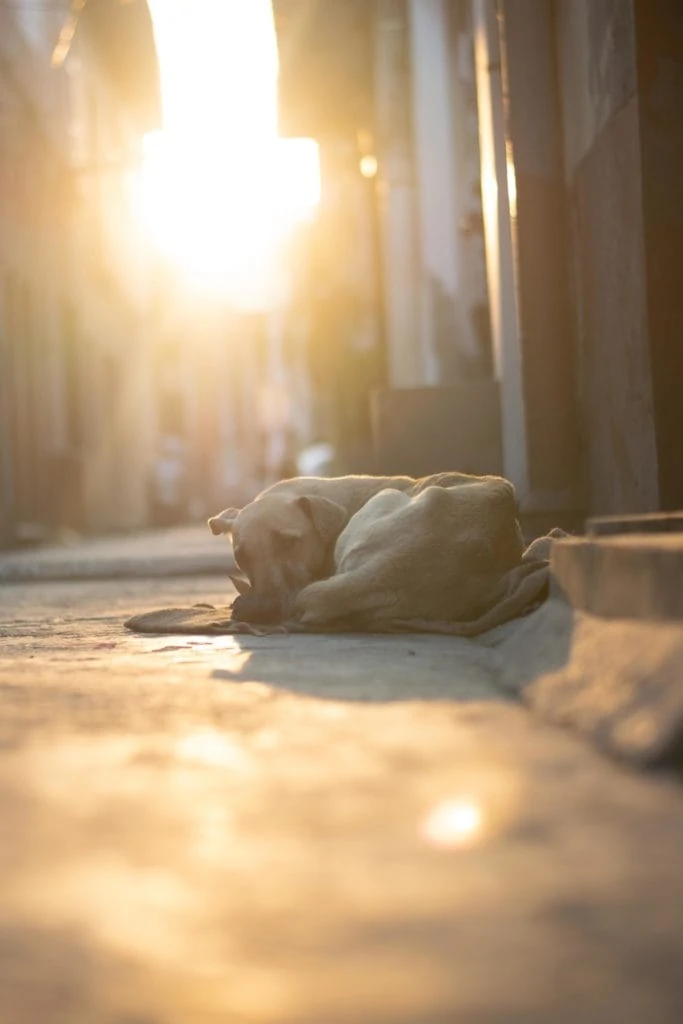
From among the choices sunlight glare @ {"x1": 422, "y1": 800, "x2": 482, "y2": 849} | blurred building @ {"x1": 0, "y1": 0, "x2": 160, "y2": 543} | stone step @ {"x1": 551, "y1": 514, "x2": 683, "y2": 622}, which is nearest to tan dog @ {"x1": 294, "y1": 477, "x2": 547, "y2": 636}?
stone step @ {"x1": 551, "y1": 514, "x2": 683, "y2": 622}

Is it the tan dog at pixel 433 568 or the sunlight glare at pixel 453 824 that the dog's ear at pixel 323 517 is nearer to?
the tan dog at pixel 433 568

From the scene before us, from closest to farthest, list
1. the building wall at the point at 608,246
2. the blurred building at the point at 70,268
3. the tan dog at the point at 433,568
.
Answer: the tan dog at the point at 433,568 → the building wall at the point at 608,246 → the blurred building at the point at 70,268

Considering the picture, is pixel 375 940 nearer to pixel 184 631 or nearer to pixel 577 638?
pixel 577 638

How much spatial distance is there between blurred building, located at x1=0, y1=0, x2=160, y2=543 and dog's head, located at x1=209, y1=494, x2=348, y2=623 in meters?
8.70

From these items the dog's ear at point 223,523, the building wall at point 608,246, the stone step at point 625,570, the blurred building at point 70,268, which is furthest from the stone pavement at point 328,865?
the blurred building at point 70,268

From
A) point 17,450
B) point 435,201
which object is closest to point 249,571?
point 435,201

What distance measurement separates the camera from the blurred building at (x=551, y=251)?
14.1 ft

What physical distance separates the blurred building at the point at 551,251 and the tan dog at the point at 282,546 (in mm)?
903

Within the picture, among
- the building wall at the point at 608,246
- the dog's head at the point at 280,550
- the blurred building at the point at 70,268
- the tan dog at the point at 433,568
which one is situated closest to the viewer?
the tan dog at the point at 433,568

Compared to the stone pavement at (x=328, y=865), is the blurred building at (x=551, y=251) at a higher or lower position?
higher

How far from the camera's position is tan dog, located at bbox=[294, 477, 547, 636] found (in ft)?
12.3

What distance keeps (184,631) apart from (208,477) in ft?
112

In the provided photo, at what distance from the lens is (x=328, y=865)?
4.89 ft

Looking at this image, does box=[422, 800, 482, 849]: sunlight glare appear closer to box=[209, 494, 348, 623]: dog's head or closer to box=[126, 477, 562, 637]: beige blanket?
box=[126, 477, 562, 637]: beige blanket
